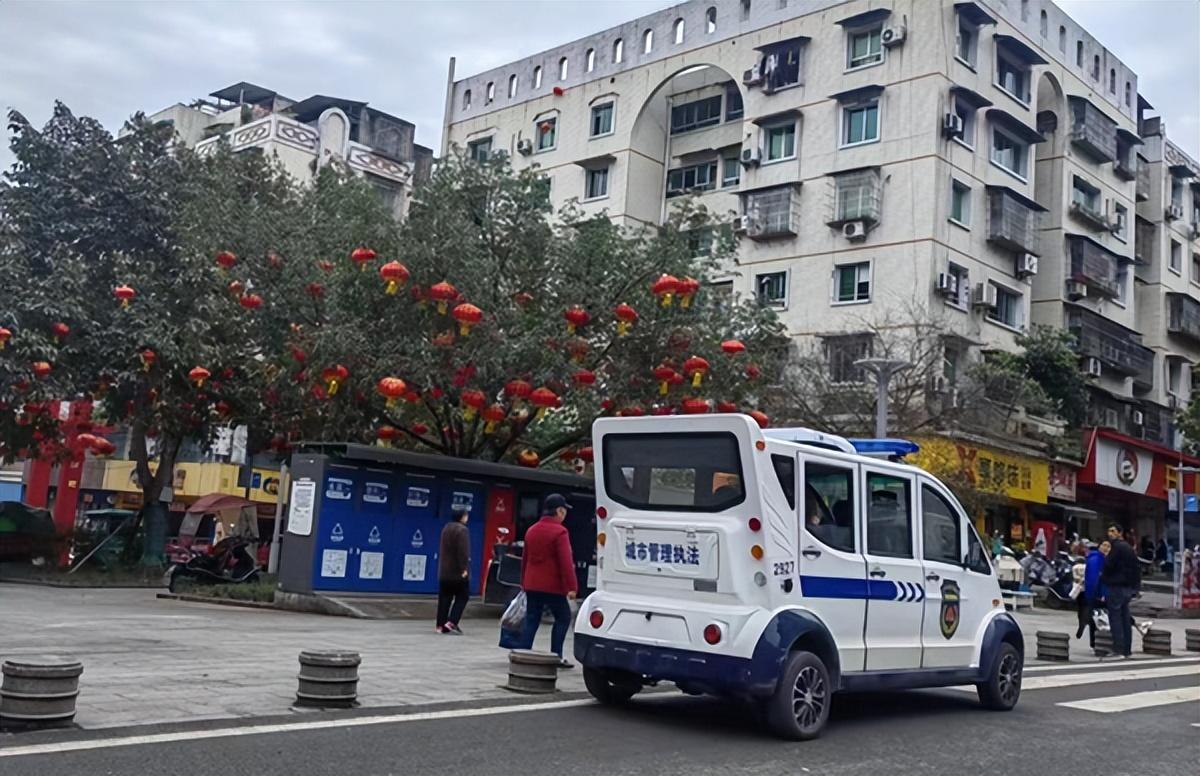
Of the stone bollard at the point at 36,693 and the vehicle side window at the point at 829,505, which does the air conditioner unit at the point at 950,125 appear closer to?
the vehicle side window at the point at 829,505

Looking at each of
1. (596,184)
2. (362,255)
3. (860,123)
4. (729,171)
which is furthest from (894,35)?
(362,255)

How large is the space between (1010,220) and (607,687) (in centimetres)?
3083

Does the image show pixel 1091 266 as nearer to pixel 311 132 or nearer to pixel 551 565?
pixel 311 132

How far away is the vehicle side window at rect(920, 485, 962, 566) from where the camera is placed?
9.22m

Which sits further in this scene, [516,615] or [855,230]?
[855,230]

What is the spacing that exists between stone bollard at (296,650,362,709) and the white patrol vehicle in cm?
172

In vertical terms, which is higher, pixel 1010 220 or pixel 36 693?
pixel 1010 220

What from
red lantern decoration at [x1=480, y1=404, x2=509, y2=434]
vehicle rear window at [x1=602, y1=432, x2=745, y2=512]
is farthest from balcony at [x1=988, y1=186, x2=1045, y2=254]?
vehicle rear window at [x1=602, y1=432, x2=745, y2=512]

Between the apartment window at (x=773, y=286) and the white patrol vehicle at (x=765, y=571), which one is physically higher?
the apartment window at (x=773, y=286)

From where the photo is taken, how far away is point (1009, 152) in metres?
37.4

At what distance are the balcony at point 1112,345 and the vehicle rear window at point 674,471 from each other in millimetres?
34632

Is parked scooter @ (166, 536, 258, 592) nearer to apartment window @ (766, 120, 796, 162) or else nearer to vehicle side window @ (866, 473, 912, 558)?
vehicle side window @ (866, 473, 912, 558)

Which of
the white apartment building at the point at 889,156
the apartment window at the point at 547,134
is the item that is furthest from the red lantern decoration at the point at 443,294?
the apartment window at the point at 547,134

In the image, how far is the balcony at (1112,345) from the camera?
3975 cm
